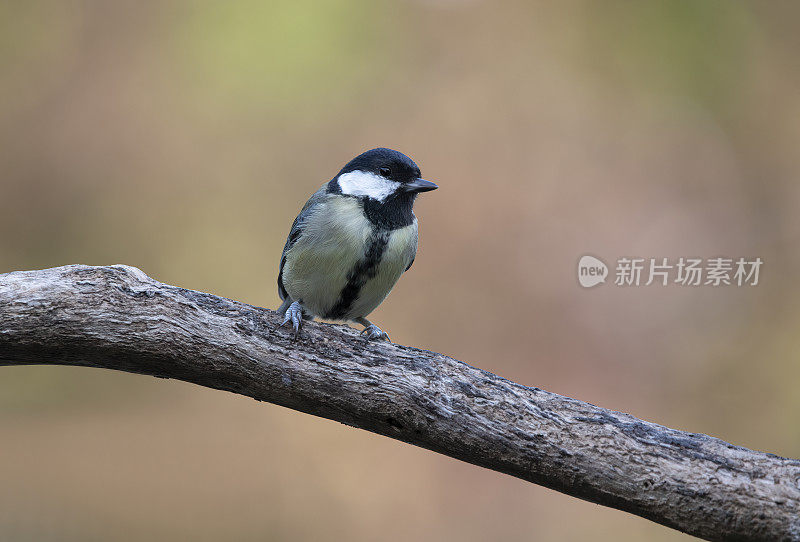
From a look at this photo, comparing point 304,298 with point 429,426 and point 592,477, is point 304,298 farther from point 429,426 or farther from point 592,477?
Result: point 592,477

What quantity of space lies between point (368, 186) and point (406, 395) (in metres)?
0.72

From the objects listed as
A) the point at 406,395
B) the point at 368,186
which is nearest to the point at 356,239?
the point at 368,186

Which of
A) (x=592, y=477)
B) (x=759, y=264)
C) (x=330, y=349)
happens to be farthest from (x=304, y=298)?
(x=759, y=264)

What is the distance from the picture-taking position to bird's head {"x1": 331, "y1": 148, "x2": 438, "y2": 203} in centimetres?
204

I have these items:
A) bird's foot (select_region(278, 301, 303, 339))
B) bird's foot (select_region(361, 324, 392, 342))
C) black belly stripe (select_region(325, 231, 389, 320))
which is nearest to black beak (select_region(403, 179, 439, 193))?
black belly stripe (select_region(325, 231, 389, 320))

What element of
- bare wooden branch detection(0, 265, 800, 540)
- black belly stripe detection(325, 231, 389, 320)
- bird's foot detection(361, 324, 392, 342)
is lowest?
bare wooden branch detection(0, 265, 800, 540)

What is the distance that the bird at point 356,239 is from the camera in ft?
6.42

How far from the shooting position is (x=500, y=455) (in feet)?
5.09

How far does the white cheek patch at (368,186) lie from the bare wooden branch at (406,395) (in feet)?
1.75

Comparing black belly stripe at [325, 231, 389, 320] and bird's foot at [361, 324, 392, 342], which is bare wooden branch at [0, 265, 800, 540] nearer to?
bird's foot at [361, 324, 392, 342]

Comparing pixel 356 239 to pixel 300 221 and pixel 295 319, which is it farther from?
pixel 295 319

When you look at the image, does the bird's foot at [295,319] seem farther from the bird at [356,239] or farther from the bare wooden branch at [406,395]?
the bird at [356,239]

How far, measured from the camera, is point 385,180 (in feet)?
6.76

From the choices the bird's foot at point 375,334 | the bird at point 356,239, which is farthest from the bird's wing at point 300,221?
the bird's foot at point 375,334
